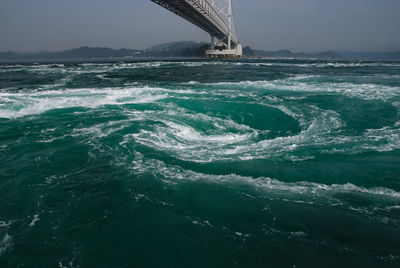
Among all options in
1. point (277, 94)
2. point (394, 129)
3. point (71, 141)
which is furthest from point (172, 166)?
point (277, 94)

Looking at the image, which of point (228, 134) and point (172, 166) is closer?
point (172, 166)

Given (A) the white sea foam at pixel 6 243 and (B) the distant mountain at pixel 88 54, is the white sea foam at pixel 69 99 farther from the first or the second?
(B) the distant mountain at pixel 88 54

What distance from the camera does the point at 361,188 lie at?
5.45m

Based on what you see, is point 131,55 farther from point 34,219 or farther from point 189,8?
point 34,219

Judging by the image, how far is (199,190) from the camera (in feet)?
18.0

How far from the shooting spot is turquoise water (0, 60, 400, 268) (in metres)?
3.88

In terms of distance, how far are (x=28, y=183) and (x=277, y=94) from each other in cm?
1320

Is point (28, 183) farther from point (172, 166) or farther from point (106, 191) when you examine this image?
point (172, 166)

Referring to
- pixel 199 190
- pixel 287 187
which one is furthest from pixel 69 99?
pixel 287 187

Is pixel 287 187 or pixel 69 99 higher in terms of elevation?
pixel 69 99

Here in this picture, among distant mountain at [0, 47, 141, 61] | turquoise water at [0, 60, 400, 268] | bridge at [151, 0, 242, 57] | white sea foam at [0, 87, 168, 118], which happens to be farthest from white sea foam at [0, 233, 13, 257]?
distant mountain at [0, 47, 141, 61]

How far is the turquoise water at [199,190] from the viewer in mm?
3877

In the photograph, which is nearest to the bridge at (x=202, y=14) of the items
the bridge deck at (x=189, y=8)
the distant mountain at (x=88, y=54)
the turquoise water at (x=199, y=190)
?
the bridge deck at (x=189, y=8)

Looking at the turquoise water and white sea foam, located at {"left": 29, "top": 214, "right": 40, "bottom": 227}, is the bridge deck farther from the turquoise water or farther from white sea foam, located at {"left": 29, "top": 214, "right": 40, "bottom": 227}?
white sea foam, located at {"left": 29, "top": 214, "right": 40, "bottom": 227}
